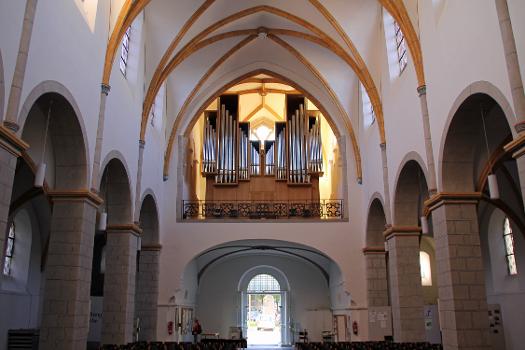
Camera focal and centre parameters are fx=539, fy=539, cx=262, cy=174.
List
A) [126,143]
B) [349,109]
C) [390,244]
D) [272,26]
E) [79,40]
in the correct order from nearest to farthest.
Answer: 1. [79,40]
2. [126,143]
3. [390,244]
4. [272,26]
5. [349,109]

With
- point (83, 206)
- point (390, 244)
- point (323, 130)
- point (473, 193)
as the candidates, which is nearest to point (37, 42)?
point (83, 206)

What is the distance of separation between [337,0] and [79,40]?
25.4ft

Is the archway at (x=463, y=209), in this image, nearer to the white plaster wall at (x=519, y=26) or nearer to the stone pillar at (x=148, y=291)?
the white plaster wall at (x=519, y=26)

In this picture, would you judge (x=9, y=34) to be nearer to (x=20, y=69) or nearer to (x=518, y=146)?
(x=20, y=69)

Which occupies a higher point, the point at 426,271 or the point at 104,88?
the point at 104,88

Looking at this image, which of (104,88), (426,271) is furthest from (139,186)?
(426,271)

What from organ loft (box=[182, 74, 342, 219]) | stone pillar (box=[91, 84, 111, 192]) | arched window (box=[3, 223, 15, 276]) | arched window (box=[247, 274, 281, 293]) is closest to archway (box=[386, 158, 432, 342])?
organ loft (box=[182, 74, 342, 219])

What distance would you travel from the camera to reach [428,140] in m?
11.6

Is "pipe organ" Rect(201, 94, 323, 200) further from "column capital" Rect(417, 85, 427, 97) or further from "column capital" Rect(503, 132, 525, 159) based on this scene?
"column capital" Rect(503, 132, 525, 159)

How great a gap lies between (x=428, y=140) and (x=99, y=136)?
23.3 feet

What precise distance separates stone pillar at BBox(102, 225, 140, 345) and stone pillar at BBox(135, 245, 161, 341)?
339cm

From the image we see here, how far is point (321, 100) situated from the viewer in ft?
67.3

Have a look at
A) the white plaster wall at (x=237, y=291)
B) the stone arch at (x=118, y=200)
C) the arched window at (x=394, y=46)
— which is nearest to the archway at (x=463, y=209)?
the arched window at (x=394, y=46)

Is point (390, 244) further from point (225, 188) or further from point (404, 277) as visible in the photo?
point (225, 188)
